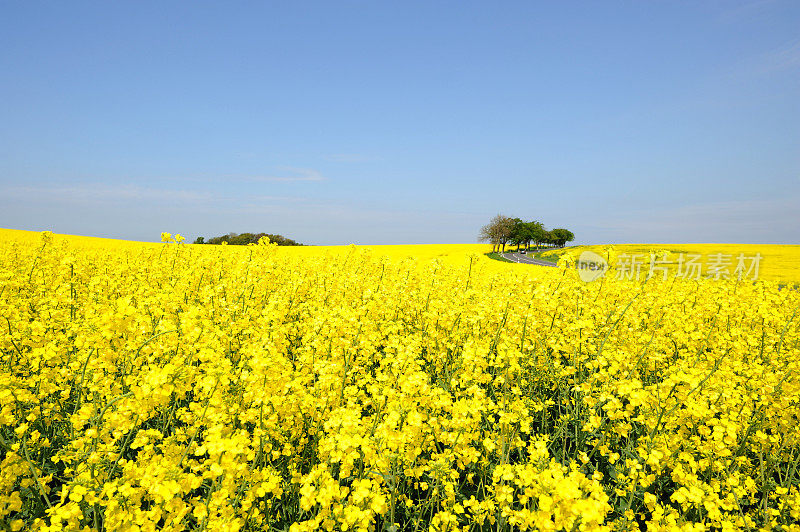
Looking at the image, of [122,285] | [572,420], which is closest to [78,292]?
[122,285]

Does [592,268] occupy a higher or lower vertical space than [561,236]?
lower

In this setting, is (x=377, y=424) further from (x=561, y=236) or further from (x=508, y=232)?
(x=561, y=236)

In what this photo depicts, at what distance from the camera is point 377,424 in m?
3.27

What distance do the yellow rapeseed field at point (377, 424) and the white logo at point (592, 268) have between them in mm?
2034

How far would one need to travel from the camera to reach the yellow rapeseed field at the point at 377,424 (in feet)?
8.45

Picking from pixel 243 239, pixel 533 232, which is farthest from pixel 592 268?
pixel 533 232

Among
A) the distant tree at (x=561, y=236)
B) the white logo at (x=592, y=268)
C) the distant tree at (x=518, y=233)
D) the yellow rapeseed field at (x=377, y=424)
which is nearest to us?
the yellow rapeseed field at (x=377, y=424)

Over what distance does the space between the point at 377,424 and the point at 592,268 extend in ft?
33.2

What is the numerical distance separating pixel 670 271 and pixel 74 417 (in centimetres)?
1270

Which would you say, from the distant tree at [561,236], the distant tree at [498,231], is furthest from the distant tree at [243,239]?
the distant tree at [561,236]

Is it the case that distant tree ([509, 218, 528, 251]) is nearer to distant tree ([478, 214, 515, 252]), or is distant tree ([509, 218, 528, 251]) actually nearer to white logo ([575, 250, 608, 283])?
distant tree ([478, 214, 515, 252])

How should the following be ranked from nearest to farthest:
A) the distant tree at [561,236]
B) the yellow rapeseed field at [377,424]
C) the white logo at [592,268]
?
Result: the yellow rapeseed field at [377,424], the white logo at [592,268], the distant tree at [561,236]

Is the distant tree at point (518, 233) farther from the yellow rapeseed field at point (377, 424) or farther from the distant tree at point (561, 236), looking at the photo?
the yellow rapeseed field at point (377, 424)

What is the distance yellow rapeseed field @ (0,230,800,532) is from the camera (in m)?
2.57
